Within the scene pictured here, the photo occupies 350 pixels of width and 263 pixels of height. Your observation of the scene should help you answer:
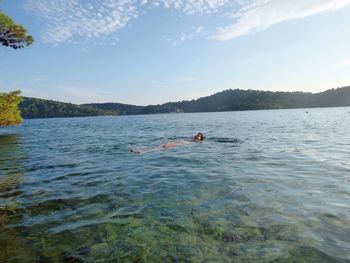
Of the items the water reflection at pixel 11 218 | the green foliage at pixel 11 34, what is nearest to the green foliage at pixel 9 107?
the green foliage at pixel 11 34

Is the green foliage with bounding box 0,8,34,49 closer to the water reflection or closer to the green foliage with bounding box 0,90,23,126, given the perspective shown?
the green foliage with bounding box 0,90,23,126

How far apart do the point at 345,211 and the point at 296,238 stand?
8.81 feet

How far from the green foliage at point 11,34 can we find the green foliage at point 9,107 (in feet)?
38.3

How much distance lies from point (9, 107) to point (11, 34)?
14515 mm

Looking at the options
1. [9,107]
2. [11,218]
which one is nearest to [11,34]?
[9,107]

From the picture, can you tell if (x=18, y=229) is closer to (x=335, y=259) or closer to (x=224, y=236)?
(x=224, y=236)

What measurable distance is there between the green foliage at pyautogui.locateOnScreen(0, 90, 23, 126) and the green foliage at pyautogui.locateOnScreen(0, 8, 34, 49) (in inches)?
460

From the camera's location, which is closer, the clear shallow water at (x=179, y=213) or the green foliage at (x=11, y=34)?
the clear shallow water at (x=179, y=213)

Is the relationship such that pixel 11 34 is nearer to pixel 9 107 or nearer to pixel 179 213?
pixel 9 107

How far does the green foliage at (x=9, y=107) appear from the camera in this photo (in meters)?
48.7

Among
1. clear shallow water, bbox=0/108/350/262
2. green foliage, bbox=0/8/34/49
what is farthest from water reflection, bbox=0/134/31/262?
green foliage, bbox=0/8/34/49

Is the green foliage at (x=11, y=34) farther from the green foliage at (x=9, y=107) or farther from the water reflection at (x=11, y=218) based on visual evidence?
the water reflection at (x=11, y=218)

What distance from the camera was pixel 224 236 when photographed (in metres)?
7.97

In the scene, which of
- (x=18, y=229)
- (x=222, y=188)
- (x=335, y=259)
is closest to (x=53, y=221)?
(x=18, y=229)
